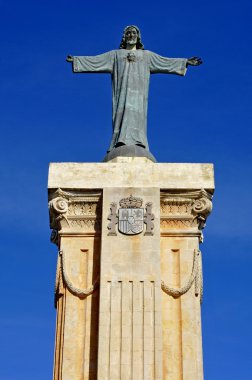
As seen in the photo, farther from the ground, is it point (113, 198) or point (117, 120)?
point (117, 120)

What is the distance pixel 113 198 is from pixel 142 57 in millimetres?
5354

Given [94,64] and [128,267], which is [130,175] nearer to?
[128,267]

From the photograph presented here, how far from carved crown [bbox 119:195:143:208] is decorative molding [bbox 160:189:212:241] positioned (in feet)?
2.21

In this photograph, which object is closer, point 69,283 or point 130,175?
point 69,283

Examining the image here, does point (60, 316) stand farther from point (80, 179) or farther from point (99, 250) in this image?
point (80, 179)

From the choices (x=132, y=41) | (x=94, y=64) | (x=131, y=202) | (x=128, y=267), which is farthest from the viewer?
(x=132, y=41)

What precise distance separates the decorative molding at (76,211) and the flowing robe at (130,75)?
2376 mm

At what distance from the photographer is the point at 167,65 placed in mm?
25891

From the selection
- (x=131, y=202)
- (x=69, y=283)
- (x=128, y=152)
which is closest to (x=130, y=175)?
(x=131, y=202)

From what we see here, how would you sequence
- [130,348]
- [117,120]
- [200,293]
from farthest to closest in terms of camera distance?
1. [117,120]
2. [200,293]
3. [130,348]

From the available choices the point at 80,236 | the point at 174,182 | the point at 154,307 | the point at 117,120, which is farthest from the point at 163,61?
the point at 154,307

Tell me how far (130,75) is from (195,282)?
7.04 meters

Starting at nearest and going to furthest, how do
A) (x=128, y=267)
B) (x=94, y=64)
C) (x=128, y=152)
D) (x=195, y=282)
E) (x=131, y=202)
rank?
(x=128, y=267) → (x=195, y=282) → (x=131, y=202) → (x=128, y=152) → (x=94, y=64)

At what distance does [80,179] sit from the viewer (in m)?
23.2
